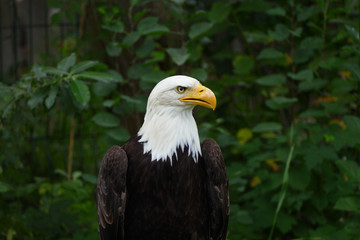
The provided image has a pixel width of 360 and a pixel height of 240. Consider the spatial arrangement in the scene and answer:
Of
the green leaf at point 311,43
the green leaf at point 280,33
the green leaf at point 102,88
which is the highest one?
the green leaf at point 280,33

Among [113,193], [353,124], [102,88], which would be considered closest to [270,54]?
[353,124]

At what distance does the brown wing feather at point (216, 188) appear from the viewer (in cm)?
274

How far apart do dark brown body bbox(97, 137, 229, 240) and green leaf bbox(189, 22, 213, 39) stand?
1242mm

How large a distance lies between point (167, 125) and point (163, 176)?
0.93ft

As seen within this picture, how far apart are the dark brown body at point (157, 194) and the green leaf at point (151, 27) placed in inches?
38.8

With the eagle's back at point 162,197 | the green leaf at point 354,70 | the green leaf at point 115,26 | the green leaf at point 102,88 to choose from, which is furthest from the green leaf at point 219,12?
the eagle's back at point 162,197

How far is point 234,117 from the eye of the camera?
16.1 ft

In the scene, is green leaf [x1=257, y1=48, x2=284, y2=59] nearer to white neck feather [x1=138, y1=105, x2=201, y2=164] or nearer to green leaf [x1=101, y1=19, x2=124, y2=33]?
green leaf [x1=101, y1=19, x2=124, y2=33]

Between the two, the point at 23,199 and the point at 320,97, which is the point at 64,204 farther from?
the point at 320,97

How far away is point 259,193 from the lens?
4184mm

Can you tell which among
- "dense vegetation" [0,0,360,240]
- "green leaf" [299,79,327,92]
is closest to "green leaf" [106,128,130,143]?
"dense vegetation" [0,0,360,240]

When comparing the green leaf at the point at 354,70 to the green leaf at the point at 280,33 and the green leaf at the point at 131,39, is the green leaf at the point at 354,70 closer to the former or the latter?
the green leaf at the point at 280,33

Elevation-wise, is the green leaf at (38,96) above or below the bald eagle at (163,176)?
above

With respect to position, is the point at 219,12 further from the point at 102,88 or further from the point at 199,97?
the point at 199,97
